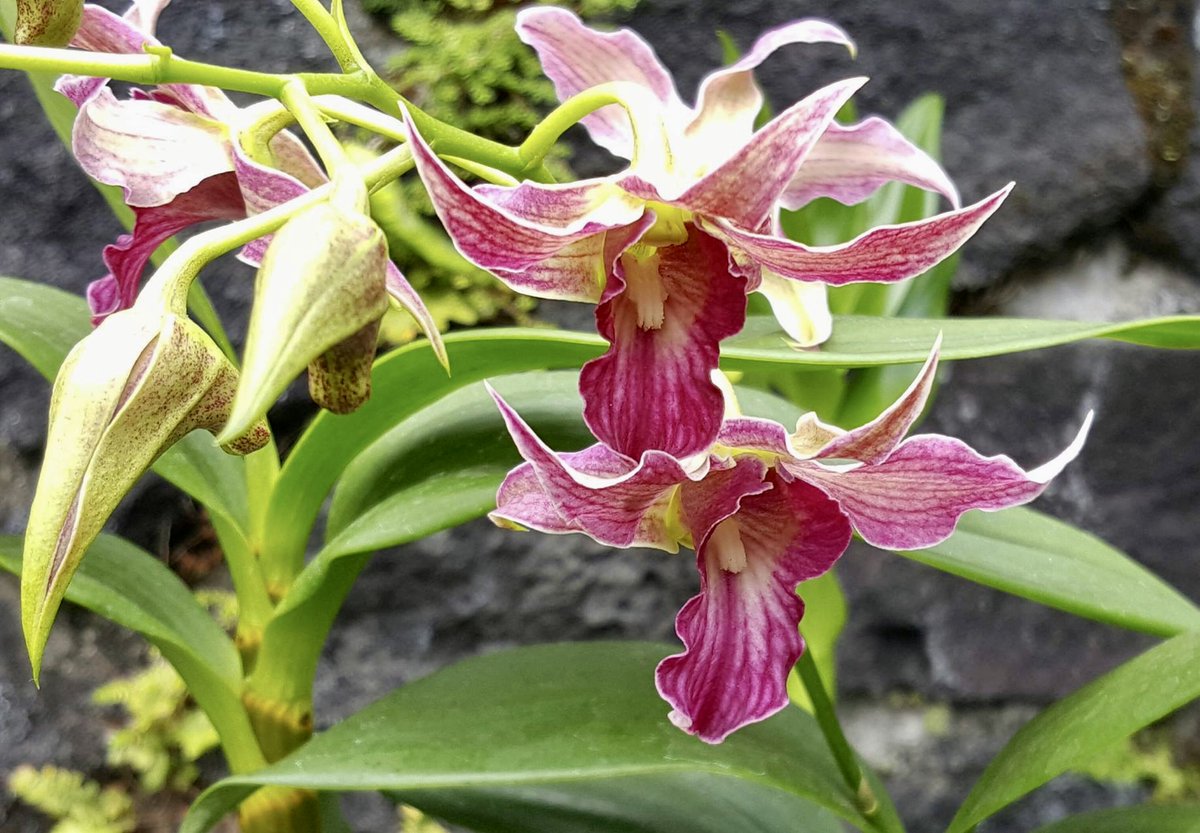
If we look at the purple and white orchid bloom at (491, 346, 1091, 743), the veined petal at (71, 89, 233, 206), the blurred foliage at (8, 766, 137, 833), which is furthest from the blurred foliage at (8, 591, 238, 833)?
the purple and white orchid bloom at (491, 346, 1091, 743)

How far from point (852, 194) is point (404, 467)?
12.5 inches

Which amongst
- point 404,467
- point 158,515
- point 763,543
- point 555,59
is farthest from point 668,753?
point 158,515

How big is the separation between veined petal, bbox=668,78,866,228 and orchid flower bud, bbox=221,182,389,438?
0.43 feet

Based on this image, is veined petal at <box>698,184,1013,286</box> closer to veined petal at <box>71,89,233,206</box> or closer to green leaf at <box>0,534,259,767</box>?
veined petal at <box>71,89,233,206</box>

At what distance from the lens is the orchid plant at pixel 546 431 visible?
355 mm

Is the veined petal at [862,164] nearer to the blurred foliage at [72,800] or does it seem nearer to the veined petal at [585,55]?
the veined petal at [585,55]

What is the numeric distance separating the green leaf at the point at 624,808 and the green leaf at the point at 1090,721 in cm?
12

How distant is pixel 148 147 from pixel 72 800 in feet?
2.33

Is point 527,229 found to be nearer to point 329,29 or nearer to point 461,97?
point 329,29

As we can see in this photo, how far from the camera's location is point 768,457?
45 centimetres

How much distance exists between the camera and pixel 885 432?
40 cm

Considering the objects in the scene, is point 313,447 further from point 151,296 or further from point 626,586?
point 626,586

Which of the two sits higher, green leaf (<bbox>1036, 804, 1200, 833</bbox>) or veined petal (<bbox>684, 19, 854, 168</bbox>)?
veined petal (<bbox>684, 19, 854, 168</bbox>)

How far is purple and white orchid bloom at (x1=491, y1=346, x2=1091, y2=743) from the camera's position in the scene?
0.41m
